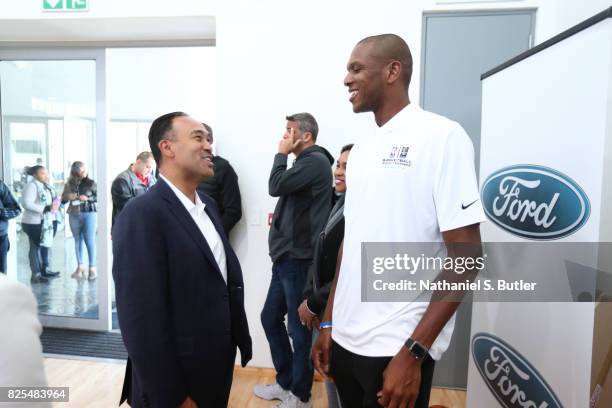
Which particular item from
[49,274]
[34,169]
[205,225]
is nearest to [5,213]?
[34,169]

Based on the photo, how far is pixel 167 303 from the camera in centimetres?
122

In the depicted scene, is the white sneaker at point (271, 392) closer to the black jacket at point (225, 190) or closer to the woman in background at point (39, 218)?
the black jacket at point (225, 190)

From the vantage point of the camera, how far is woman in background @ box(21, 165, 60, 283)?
142 inches

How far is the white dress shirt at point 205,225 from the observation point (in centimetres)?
135

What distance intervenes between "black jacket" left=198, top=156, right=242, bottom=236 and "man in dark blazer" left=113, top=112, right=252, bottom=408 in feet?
3.89

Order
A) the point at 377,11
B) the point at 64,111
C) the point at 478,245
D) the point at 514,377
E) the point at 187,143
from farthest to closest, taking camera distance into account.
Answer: the point at 64,111 → the point at 377,11 → the point at 514,377 → the point at 187,143 → the point at 478,245

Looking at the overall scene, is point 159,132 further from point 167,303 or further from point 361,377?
point 361,377

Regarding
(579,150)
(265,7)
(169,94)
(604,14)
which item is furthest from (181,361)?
(169,94)

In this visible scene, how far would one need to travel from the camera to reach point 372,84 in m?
→ 1.17

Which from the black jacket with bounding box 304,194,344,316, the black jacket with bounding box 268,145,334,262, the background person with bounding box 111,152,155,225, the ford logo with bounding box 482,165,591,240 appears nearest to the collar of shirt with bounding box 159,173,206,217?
the black jacket with bounding box 304,194,344,316

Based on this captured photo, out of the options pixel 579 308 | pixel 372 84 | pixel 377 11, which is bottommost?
pixel 579 308

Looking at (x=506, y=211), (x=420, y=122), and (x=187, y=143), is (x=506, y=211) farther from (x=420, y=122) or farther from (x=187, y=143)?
(x=187, y=143)

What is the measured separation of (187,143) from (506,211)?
4.22 ft

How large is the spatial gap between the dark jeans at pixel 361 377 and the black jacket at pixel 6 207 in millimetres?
3405
